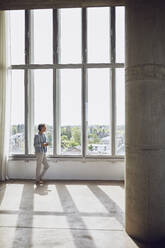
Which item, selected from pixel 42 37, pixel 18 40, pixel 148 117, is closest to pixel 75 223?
pixel 148 117

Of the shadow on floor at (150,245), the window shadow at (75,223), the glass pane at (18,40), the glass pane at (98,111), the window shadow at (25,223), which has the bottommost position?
the shadow on floor at (150,245)

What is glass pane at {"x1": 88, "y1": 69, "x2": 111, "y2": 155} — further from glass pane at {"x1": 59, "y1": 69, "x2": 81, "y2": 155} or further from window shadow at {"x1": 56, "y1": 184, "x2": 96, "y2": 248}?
window shadow at {"x1": 56, "y1": 184, "x2": 96, "y2": 248}

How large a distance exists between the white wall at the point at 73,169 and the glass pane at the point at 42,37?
2.72 meters

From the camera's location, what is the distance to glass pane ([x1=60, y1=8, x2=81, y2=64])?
647cm

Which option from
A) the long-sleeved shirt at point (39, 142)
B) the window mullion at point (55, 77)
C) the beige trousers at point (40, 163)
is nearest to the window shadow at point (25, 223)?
the beige trousers at point (40, 163)

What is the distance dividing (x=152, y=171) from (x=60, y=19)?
5.11m

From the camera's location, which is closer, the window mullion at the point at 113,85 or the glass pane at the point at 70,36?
the window mullion at the point at 113,85

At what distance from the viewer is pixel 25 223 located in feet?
11.5

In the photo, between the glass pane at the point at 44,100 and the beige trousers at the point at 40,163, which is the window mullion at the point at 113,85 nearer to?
the glass pane at the point at 44,100

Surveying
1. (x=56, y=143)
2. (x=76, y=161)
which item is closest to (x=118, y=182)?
(x=76, y=161)

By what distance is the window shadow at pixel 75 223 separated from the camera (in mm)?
2938

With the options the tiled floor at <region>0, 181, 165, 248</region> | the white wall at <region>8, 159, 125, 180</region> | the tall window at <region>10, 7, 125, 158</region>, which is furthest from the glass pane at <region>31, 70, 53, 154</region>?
the tiled floor at <region>0, 181, 165, 248</region>

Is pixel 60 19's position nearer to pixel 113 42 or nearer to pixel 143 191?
pixel 113 42

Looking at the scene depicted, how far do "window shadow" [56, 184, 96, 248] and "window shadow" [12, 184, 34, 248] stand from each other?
1.82 feet
